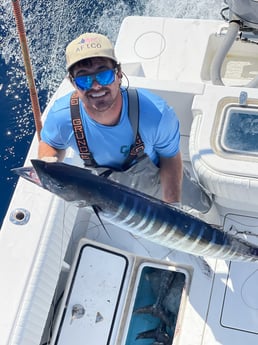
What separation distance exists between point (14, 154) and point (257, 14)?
7.76ft

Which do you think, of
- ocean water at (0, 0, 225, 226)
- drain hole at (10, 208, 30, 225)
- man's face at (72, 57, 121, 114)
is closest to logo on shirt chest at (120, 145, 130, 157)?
man's face at (72, 57, 121, 114)

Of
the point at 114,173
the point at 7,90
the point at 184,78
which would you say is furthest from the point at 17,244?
the point at 7,90

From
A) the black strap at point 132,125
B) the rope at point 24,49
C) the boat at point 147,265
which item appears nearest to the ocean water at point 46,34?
the boat at point 147,265

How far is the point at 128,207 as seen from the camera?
6.88ft

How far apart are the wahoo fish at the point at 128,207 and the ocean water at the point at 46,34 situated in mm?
2778

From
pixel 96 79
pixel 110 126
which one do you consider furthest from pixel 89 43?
pixel 110 126

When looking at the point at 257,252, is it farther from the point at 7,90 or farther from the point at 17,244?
the point at 7,90

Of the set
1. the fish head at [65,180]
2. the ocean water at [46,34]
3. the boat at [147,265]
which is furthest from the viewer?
the ocean water at [46,34]

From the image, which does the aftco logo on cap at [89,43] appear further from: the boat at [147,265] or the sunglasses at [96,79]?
the boat at [147,265]

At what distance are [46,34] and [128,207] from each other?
3.83 metres

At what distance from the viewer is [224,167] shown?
2.89m

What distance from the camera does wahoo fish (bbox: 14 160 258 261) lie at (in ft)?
6.70

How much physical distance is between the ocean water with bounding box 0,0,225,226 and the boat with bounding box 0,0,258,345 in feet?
5.64

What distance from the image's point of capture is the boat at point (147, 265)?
9.24ft
